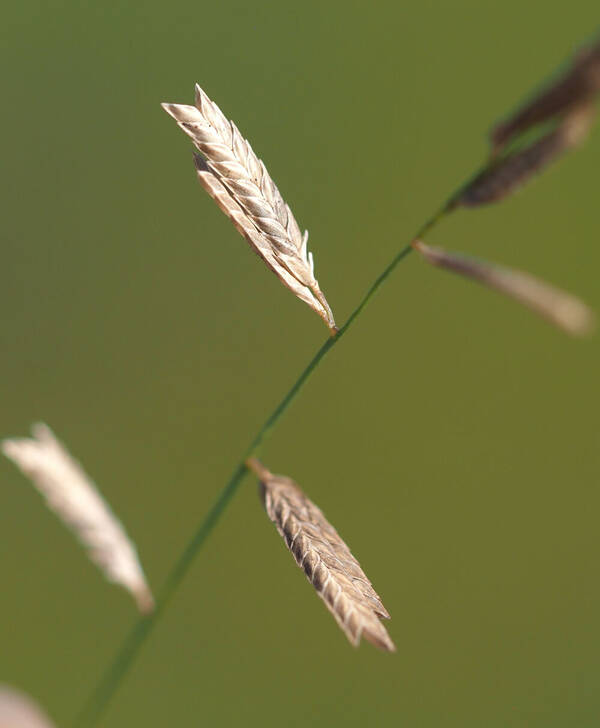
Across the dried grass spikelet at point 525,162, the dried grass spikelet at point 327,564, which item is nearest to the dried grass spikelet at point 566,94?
the dried grass spikelet at point 525,162

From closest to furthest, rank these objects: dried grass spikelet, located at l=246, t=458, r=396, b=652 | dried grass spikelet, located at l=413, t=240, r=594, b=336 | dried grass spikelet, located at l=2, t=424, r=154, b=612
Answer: dried grass spikelet, located at l=413, t=240, r=594, b=336 → dried grass spikelet, located at l=246, t=458, r=396, b=652 → dried grass spikelet, located at l=2, t=424, r=154, b=612

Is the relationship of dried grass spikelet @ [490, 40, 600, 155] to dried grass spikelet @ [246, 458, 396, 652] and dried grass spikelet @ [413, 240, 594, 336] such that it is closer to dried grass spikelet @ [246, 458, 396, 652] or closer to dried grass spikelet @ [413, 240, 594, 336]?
dried grass spikelet @ [413, 240, 594, 336]

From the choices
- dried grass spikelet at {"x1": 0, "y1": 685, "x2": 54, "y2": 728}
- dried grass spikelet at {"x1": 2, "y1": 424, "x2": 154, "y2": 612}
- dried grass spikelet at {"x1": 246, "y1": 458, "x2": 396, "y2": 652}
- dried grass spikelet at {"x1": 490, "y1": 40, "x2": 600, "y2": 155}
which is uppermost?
dried grass spikelet at {"x1": 490, "y1": 40, "x2": 600, "y2": 155}

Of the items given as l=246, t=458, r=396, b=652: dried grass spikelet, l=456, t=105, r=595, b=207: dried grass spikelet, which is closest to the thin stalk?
l=246, t=458, r=396, b=652: dried grass spikelet

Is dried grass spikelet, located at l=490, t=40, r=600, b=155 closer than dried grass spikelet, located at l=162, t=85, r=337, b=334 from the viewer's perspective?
Yes

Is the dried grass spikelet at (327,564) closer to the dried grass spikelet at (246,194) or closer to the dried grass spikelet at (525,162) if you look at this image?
the dried grass spikelet at (246,194)

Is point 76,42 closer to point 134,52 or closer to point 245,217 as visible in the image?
point 134,52

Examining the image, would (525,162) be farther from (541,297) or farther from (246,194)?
(246,194)

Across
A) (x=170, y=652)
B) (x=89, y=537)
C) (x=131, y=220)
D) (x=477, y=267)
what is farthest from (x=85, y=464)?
(x=477, y=267)
